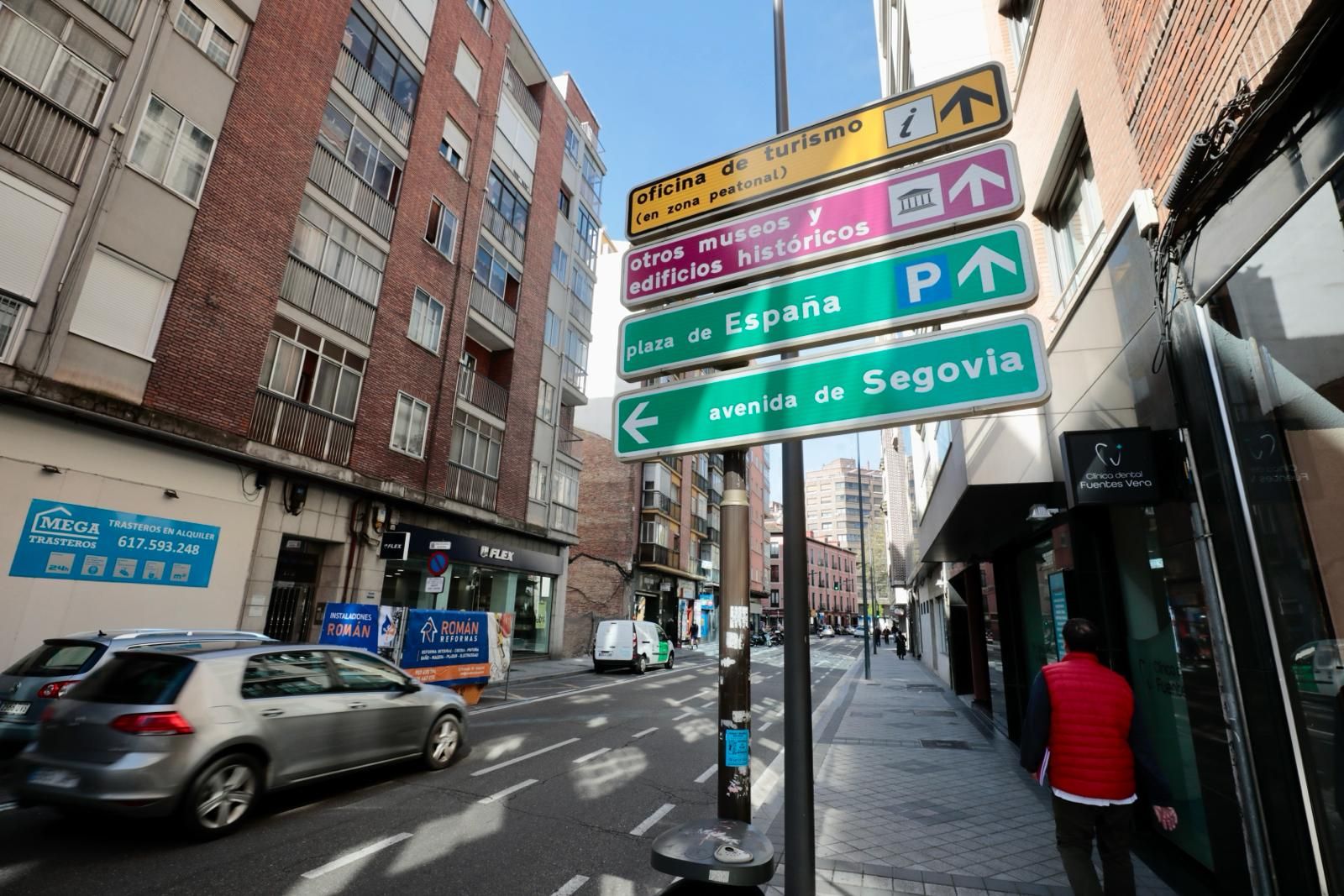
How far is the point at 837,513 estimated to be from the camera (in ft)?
419

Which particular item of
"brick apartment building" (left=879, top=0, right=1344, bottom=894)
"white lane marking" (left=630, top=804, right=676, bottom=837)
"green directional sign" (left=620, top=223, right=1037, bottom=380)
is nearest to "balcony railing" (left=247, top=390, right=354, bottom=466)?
"white lane marking" (left=630, top=804, right=676, bottom=837)

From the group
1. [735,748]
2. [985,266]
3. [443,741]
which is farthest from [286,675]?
[985,266]

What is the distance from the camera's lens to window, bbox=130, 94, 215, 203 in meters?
11.7

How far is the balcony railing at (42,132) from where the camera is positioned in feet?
32.8

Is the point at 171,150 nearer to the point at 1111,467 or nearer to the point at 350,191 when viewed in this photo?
the point at 350,191

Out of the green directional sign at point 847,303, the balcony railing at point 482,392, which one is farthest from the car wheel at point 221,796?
the balcony railing at point 482,392

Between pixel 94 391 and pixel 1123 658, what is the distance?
49.5ft

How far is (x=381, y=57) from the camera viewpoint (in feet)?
58.4

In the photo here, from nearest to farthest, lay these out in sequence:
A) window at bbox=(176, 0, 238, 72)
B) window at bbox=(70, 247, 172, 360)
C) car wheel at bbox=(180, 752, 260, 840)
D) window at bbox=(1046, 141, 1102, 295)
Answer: car wheel at bbox=(180, 752, 260, 840)
window at bbox=(1046, 141, 1102, 295)
window at bbox=(70, 247, 172, 360)
window at bbox=(176, 0, 238, 72)

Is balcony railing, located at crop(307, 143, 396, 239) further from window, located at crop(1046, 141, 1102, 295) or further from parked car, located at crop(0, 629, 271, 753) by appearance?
window, located at crop(1046, 141, 1102, 295)

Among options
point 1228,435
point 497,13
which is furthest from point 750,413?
point 497,13

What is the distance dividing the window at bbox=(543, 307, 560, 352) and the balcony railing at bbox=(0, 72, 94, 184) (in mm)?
15721

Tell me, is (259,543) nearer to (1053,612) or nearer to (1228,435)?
(1053,612)

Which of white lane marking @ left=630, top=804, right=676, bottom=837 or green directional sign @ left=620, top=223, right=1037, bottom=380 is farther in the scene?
white lane marking @ left=630, top=804, right=676, bottom=837
